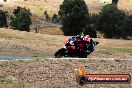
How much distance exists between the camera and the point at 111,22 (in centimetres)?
11219

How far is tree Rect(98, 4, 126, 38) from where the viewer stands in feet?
360

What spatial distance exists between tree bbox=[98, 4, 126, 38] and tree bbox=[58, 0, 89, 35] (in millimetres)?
→ 4853

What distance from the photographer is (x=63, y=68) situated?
22.8 meters

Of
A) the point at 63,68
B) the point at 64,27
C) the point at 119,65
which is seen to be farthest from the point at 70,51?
the point at 64,27

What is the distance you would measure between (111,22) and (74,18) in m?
10.2

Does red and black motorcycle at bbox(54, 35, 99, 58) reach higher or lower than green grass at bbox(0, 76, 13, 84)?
lower

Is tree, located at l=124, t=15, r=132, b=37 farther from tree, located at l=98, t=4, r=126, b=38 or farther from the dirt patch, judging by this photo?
the dirt patch

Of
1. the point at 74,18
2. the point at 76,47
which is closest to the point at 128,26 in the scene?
the point at 74,18

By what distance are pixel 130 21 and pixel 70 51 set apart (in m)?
81.7

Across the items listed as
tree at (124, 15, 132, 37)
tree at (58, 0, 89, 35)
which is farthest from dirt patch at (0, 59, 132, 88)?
tree at (124, 15, 132, 37)

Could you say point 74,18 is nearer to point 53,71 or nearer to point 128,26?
point 128,26

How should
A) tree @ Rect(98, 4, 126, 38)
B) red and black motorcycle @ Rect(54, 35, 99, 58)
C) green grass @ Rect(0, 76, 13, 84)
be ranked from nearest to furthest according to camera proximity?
green grass @ Rect(0, 76, 13, 84), red and black motorcycle @ Rect(54, 35, 99, 58), tree @ Rect(98, 4, 126, 38)

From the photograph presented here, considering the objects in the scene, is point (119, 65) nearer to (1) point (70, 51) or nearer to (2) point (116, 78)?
(1) point (70, 51)

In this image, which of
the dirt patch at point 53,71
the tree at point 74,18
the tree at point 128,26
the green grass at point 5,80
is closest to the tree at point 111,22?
the tree at point 128,26
